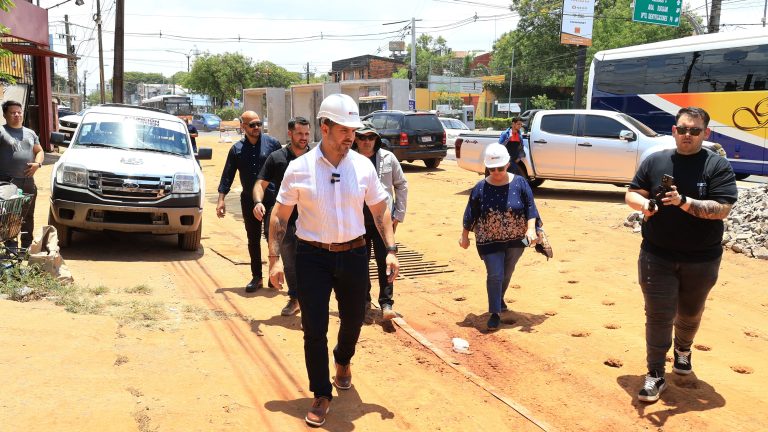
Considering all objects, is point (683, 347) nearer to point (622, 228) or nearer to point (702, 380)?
point (702, 380)

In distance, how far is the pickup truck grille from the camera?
8320 millimetres

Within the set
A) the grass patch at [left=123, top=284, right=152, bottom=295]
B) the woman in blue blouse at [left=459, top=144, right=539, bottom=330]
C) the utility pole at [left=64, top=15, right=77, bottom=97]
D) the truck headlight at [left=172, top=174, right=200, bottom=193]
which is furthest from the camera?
the utility pole at [left=64, top=15, right=77, bottom=97]

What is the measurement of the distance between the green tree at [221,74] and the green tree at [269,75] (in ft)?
4.58

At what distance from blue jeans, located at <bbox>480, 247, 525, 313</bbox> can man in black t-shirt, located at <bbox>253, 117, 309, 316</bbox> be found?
5.72ft

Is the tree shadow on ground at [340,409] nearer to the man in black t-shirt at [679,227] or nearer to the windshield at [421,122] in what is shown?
the man in black t-shirt at [679,227]

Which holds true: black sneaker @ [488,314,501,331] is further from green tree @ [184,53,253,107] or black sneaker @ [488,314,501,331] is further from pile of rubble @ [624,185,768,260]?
green tree @ [184,53,253,107]

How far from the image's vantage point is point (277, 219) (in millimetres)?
4207

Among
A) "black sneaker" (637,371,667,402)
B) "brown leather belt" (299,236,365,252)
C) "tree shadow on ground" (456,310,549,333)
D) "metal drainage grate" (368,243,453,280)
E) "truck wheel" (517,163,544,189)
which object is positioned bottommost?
"metal drainage grate" (368,243,453,280)

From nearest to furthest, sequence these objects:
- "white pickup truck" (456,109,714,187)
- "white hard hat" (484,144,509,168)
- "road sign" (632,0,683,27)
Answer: "white hard hat" (484,144,509,168), "white pickup truck" (456,109,714,187), "road sign" (632,0,683,27)

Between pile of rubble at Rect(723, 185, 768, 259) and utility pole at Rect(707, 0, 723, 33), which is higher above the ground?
utility pole at Rect(707, 0, 723, 33)

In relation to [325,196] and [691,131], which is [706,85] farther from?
[325,196]

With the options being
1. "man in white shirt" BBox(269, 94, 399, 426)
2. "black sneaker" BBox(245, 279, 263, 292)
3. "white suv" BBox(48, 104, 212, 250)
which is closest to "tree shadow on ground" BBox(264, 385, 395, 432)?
"man in white shirt" BBox(269, 94, 399, 426)

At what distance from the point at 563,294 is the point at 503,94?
183ft

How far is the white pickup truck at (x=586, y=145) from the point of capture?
14070 mm
